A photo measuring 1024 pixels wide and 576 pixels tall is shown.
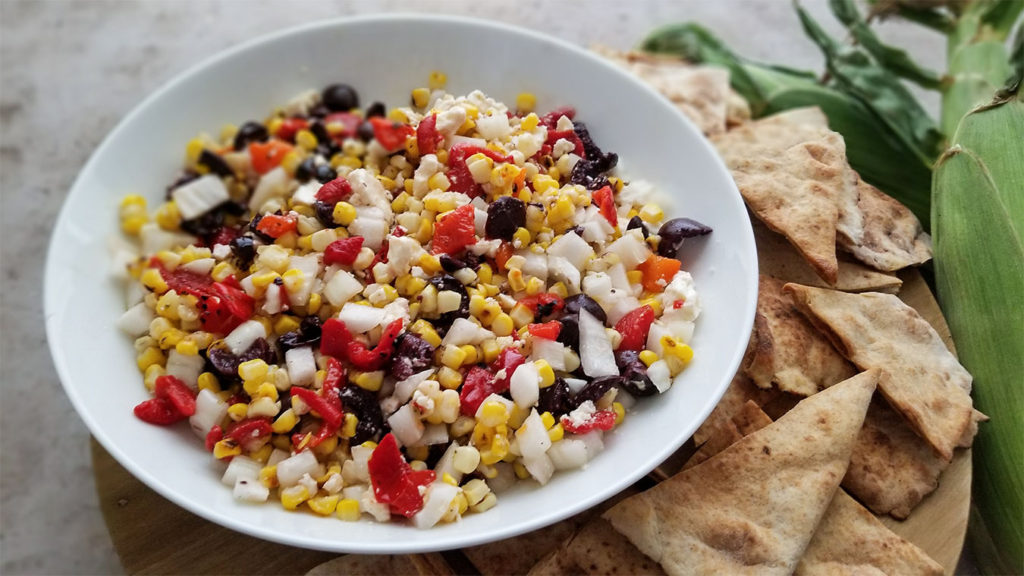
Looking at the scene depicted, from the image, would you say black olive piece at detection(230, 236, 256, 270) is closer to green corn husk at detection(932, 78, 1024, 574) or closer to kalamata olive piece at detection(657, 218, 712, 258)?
kalamata olive piece at detection(657, 218, 712, 258)

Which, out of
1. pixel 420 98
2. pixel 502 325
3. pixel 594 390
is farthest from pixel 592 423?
pixel 420 98

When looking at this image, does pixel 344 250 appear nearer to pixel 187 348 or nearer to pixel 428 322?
pixel 428 322

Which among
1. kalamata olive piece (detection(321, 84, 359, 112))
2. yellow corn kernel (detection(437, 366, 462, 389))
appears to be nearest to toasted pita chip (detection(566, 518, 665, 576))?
yellow corn kernel (detection(437, 366, 462, 389))

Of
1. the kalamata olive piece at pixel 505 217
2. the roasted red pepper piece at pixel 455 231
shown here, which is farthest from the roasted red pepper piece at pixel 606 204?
the roasted red pepper piece at pixel 455 231

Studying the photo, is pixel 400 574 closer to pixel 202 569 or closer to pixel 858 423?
pixel 202 569

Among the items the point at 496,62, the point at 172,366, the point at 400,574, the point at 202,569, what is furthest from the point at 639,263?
the point at 202,569

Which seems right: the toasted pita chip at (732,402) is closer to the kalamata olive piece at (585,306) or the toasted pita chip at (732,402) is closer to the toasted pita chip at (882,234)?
the kalamata olive piece at (585,306)
